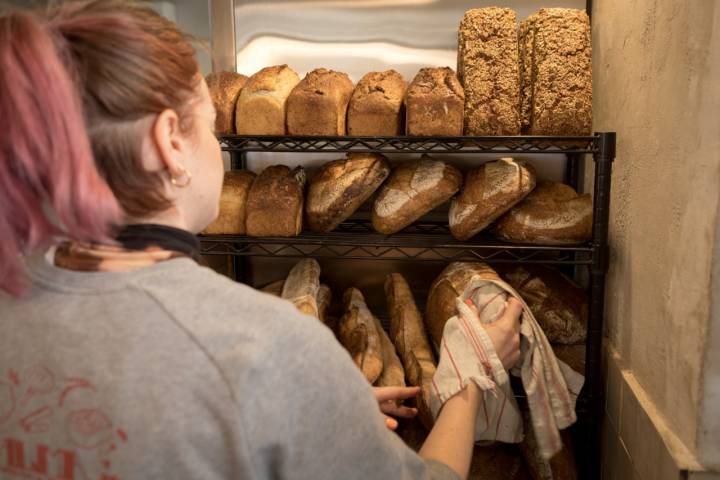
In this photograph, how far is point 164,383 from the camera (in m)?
0.58

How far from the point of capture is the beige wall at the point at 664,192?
1.03m

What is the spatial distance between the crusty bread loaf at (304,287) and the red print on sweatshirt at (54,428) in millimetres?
1056

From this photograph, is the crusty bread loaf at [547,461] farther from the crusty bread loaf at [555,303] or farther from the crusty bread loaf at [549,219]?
the crusty bread loaf at [549,219]

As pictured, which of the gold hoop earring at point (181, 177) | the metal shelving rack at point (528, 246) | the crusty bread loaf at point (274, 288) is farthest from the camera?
the crusty bread loaf at point (274, 288)

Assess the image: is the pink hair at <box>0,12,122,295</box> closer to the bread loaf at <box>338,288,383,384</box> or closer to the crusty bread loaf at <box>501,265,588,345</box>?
the bread loaf at <box>338,288,383,384</box>

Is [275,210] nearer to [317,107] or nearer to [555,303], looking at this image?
[317,107]

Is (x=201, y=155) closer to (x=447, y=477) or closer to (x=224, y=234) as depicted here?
(x=447, y=477)

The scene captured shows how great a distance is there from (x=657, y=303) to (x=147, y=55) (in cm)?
111

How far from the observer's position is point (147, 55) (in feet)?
2.05

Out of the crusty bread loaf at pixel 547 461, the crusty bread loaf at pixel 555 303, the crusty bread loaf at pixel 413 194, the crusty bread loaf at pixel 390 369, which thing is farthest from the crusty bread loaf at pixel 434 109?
the crusty bread loaf at pixel 547 461

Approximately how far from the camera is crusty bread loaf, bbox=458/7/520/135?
1634 mm

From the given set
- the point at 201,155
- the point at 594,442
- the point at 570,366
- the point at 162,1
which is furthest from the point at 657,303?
the point at 162,1

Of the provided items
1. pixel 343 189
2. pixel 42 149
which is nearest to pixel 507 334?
pixel 343 189

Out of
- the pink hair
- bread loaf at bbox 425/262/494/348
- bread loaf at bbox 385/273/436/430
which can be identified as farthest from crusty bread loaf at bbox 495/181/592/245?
the pink hair
